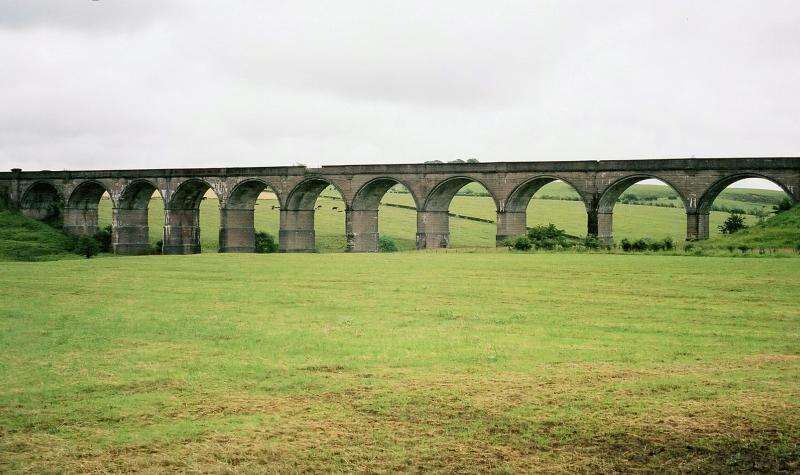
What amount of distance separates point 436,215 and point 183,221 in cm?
2274

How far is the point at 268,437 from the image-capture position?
8.84 meters

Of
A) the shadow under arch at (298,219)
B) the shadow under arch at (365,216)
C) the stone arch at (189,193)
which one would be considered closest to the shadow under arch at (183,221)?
the stone arch at (189,193)

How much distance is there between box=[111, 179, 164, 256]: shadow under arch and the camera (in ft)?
214

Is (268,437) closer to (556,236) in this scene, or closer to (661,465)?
(661,465)

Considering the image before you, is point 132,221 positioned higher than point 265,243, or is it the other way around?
point 132,221

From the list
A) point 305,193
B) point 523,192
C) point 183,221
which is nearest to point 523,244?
point 523,192

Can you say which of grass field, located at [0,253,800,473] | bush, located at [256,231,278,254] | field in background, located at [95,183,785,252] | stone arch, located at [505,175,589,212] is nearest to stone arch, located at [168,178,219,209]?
field in background, located at [95,183,785,252]

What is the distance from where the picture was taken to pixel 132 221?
219 feet

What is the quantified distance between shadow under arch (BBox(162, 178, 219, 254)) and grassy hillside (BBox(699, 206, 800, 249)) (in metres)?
39.7

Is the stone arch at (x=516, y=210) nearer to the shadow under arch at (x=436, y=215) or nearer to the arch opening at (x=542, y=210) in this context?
the arch opening at (x=542, y=210)

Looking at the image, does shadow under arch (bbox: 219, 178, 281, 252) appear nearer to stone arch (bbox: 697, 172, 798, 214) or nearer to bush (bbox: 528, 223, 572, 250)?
bush (bbox: 528, 223, 572, 250)

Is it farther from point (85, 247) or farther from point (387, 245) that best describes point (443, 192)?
point (85, 247)

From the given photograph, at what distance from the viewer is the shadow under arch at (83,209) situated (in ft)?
223

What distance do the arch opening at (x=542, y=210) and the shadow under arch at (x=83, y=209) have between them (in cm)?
3604
